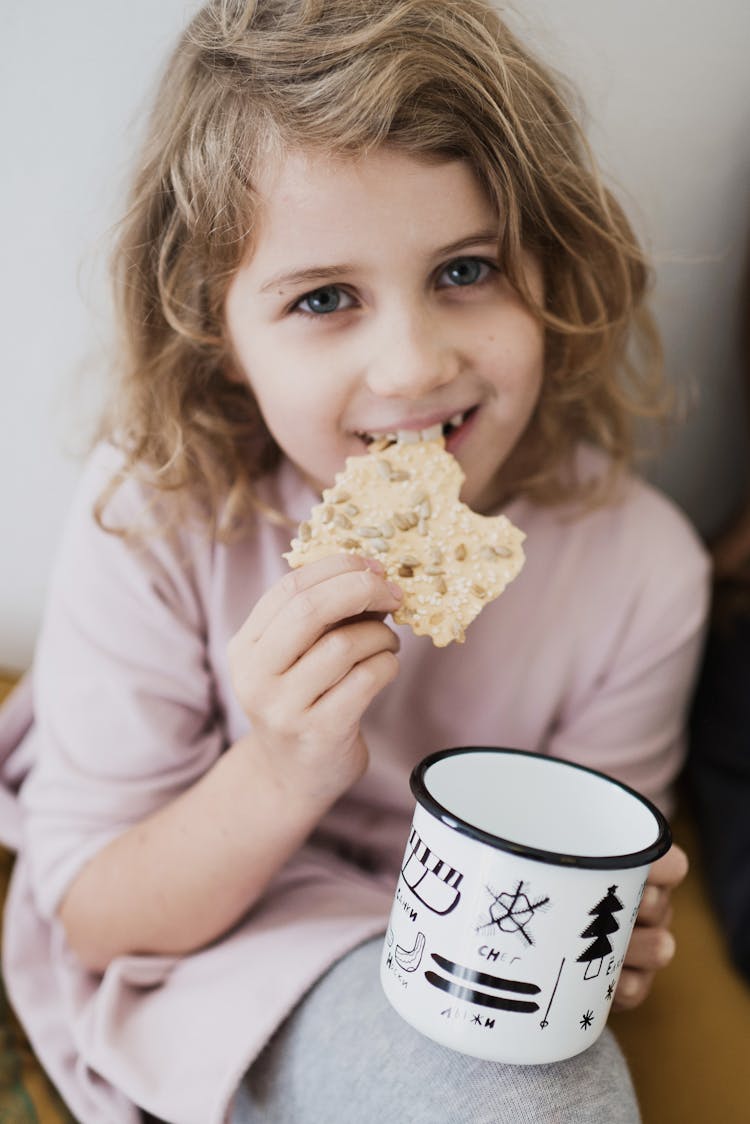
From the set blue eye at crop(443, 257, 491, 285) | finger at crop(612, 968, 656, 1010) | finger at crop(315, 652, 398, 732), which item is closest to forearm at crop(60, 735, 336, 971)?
finger at crop(315, 652, 398, 732)

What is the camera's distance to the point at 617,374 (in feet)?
4.14

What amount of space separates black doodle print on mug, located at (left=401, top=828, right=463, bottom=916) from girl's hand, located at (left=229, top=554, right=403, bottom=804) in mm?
140

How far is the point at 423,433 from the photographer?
0.96m

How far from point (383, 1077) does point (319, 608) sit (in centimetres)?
37

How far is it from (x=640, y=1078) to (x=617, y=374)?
762mm

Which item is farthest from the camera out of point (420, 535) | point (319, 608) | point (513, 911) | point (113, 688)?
point (113, 688)

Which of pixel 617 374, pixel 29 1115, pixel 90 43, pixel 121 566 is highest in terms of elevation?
pixel 90 43

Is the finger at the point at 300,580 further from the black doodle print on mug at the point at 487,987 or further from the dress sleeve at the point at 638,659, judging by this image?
the dress sleeve at the point at 638,659

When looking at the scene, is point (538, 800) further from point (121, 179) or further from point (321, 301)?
point (121, 179)

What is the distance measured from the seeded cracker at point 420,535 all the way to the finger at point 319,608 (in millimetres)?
57

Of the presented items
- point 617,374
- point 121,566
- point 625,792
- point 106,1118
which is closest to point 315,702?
point 625,792

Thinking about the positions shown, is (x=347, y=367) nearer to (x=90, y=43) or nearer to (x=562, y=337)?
(x=562, y=337)

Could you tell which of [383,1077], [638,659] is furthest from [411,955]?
[638,659]

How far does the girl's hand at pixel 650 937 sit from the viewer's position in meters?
0.94
